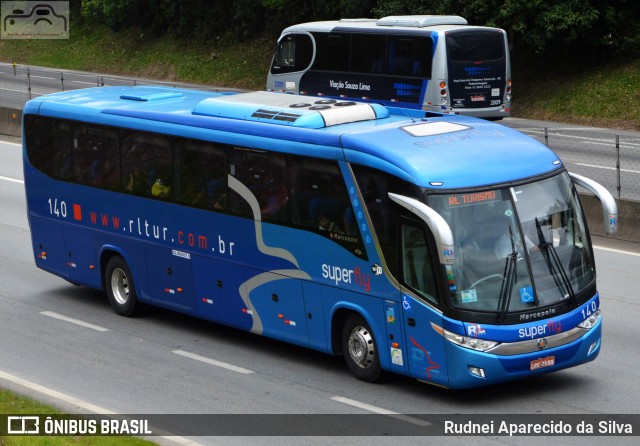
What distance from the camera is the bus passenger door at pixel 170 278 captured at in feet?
49.1

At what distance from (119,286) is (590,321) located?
7.10m

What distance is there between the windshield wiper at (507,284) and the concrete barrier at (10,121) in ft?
85.3

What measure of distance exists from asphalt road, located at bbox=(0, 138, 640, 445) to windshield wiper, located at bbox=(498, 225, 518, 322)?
1042 mm

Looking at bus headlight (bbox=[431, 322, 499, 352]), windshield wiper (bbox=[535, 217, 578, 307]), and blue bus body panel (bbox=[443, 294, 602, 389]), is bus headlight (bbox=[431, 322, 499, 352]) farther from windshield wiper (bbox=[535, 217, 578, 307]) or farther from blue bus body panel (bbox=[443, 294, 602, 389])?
windshield wiper (bbox=[535, 217, 578, 307])

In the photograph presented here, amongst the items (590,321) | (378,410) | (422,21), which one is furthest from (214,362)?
(422,21)

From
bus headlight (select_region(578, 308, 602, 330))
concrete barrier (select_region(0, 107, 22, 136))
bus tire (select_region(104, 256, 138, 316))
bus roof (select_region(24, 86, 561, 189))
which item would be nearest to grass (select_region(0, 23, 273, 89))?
concrete barrier (select_region(0, 107, 22, 136))

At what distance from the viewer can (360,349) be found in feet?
41.6

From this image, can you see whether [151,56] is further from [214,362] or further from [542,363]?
[542,363]

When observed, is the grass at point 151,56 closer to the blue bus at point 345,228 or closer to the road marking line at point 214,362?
the blue bus at point 345,228

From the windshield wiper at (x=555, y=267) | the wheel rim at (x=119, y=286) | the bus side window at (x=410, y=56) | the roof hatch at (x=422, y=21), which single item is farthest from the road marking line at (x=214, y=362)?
the roof hatch at (x=422, y=21)

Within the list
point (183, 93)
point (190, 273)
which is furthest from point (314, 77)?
point (190, 273)

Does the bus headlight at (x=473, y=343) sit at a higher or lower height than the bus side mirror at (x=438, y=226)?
lower

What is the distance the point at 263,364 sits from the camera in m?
13.7

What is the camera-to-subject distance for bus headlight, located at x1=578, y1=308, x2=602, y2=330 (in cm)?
1200
